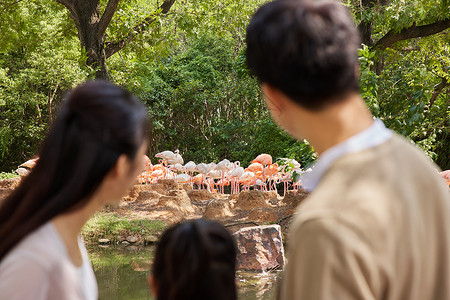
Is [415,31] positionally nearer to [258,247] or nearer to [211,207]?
[211,207]

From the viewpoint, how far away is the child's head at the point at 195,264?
3.58ft

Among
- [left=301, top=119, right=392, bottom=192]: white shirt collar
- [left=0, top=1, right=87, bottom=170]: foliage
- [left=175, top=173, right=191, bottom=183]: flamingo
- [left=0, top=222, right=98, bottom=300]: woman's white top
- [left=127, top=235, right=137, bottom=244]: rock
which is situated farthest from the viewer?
[left=0, top=1, right=87, bottom=170]: foliage

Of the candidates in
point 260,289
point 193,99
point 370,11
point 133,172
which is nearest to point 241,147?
point 193,99

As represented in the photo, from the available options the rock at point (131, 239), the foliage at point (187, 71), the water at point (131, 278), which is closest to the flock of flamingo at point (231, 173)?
the foliage at point (187, 71)

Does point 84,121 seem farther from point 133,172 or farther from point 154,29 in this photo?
point 154,29

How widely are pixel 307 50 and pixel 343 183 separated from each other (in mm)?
205

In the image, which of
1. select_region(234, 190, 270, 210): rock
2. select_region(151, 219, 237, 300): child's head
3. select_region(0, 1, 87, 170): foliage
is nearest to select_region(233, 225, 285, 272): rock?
select_region(234, 190, 270, 210): rock

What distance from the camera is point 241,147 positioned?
1867 centimetres

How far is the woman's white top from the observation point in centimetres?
105

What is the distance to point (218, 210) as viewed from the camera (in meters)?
9.10

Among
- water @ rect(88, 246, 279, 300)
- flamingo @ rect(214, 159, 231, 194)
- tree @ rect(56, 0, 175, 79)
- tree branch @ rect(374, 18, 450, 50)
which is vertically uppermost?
tree @ rect(56, 0, 175, 79)

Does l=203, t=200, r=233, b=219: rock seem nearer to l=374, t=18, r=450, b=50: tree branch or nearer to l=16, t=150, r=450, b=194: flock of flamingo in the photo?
l=16, t=150, r=450, b=194: flock of flamingo

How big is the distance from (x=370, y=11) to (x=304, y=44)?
8.34 m

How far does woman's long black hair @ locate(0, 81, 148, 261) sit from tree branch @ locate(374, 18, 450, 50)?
8.14 meters
